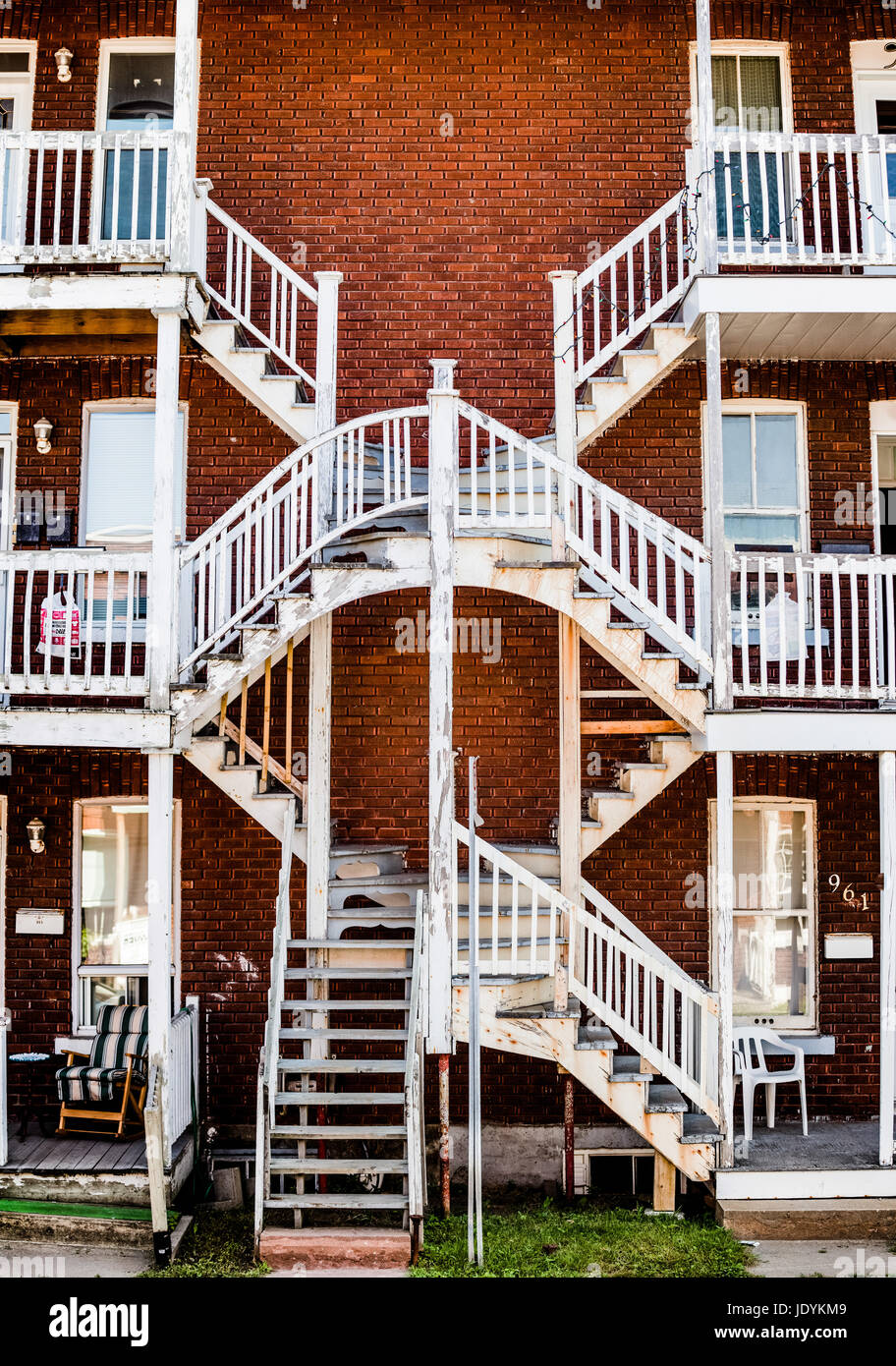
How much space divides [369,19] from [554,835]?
761 cm

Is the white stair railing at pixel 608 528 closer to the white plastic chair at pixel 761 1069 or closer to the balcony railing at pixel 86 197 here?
the balcony railing at pixel 86 197

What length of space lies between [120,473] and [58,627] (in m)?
1.99

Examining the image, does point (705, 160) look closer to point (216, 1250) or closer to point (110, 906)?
point (110, 906)

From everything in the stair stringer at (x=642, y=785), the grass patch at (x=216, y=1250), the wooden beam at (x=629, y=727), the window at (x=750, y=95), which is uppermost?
the window at (x=750, y=95)

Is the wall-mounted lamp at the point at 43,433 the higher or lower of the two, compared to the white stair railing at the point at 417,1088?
higher

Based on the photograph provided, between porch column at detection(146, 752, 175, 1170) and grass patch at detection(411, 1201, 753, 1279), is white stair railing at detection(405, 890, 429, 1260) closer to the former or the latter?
grass patch at detection(411, 1201, 753, 1279)

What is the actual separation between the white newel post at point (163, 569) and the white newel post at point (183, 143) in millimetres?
582

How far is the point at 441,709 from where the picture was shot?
319 inches

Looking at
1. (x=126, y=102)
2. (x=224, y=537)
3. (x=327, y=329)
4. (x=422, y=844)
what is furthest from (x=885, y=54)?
(x=422, y=844)

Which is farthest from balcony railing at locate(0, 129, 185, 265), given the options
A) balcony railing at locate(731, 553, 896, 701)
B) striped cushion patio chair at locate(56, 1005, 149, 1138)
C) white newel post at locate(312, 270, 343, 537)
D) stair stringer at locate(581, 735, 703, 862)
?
striped cushion patio chair at locate(56, 1005, 149, 1138)

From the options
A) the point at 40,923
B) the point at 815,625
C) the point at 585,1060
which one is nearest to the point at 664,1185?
the point at 585,1060

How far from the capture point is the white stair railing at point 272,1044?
7.88m

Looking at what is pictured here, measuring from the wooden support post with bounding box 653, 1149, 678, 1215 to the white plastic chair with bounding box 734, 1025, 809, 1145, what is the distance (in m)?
0.63

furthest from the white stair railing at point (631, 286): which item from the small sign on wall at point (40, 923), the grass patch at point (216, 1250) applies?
the grass patch at point (216, 1250)
